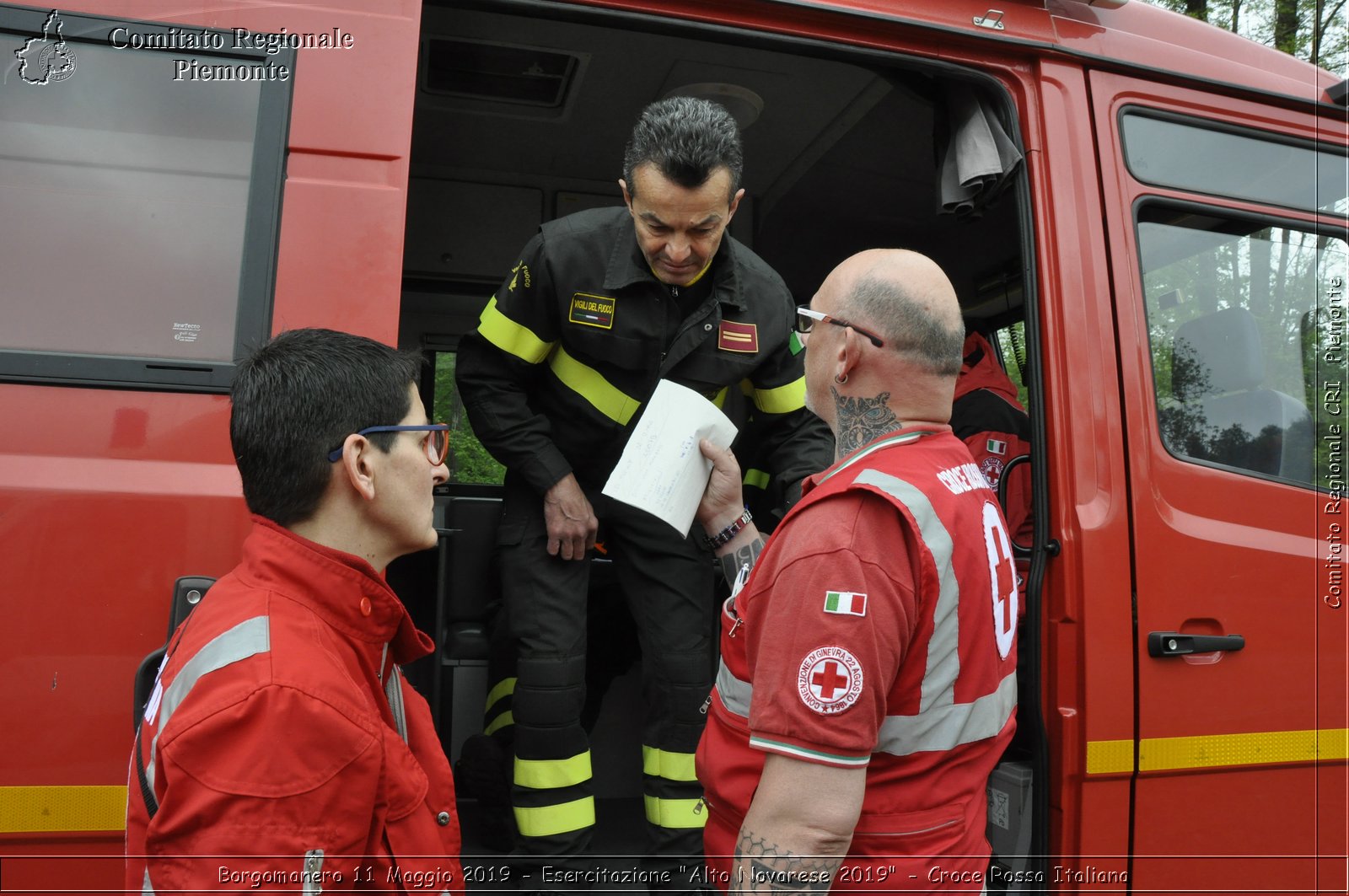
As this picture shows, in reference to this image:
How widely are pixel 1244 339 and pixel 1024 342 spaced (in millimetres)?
569

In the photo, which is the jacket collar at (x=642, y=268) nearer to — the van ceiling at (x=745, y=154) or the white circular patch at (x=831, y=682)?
the van ceiling at (x=745, y=154)

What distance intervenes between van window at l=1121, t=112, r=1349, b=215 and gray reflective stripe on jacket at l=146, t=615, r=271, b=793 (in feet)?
7.17

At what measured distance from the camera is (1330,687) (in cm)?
212

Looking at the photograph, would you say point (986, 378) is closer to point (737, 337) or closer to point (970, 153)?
point (970, 153)

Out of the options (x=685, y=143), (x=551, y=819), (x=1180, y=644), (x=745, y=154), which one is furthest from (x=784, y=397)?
(x=745, y=154)

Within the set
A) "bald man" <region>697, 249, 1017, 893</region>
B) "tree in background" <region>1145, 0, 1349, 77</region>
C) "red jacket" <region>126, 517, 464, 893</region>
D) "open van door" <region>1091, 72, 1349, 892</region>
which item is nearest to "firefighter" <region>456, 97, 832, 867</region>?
"bald man" <region>697, 249, 1017, 893</region>

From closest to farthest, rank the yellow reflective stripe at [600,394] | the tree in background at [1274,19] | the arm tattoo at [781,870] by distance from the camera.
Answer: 1. the arm tattoo at [781,870]
2. the yellow reflective stripe at [600,394]
3. the tree in background at [1274,19]

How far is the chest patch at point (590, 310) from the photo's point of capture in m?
2.23

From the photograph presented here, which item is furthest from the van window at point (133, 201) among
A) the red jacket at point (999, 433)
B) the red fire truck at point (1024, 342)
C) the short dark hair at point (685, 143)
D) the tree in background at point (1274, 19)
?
the tree in background at point (1274, 19)

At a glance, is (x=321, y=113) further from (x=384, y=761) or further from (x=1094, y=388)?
(x=1094, y=388)

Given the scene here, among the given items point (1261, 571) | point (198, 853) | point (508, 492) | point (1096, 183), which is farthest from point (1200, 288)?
point (198, 853)

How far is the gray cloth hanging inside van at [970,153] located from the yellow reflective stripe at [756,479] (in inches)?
36.1

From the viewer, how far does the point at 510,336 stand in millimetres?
2250

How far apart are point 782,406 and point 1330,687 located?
146cm
